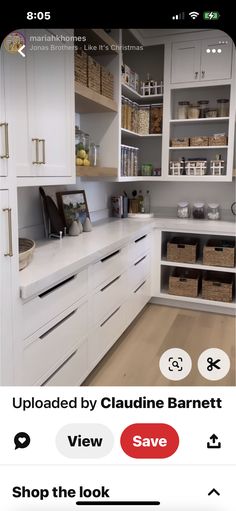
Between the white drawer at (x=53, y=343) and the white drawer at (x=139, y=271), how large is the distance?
655 mm

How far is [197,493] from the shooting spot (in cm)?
46

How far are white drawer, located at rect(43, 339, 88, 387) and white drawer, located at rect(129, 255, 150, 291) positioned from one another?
0.66m

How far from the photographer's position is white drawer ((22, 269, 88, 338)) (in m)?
1.02

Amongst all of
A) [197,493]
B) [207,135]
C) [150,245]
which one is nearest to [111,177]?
[150,245]

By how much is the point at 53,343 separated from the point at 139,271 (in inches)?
42.8

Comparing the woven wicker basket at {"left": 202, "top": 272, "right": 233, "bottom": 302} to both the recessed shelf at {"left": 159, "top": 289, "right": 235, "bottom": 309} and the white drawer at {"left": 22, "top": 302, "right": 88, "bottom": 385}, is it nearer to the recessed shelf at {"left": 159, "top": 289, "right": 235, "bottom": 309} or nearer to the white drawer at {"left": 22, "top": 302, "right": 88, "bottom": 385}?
the recessed shelf at {"left": 159, "top": 289, "right": 235, "bottom": 309}

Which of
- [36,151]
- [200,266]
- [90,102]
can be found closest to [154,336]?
[200,266]

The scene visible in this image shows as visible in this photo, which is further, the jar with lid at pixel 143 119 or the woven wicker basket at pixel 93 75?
the jar with lid at pixel 143 119

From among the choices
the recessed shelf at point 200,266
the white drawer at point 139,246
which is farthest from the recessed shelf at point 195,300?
the white drawer at point 139,246

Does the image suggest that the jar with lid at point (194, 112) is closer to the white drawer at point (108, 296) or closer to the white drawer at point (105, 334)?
the white drawer at point (108, 296)

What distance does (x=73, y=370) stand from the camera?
1.35 meters

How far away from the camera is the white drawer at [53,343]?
104 centimetres
